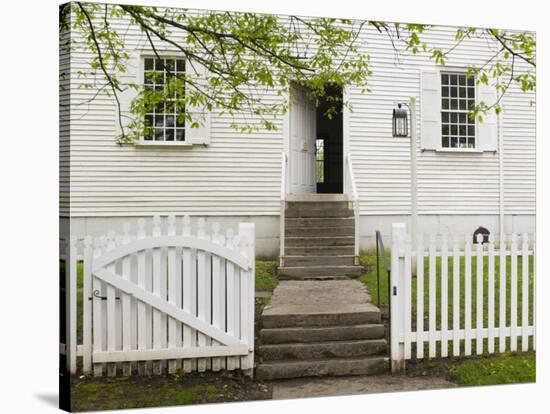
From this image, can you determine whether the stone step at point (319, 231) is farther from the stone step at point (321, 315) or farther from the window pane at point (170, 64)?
the window pane at point (170, 64)

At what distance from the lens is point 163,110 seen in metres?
4.36

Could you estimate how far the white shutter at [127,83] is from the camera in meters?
4.19

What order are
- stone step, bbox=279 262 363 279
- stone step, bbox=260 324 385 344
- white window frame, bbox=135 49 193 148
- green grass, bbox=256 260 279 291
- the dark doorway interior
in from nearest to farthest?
white window frame, bbox=135 49 193 148 < stone step, bbox=260 324 385 344 < green grass, bbox=256 260 279 291 < stone step, bbox=279 262 363 279 < the dark doorway interior

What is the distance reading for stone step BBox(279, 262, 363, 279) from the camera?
15.6 feet

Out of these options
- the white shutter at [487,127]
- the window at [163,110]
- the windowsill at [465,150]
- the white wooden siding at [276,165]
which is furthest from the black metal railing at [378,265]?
the window at [163,110]

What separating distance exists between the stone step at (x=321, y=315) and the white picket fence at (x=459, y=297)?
7.2 inches

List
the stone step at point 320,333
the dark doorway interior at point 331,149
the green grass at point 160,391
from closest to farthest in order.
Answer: the green grass at point 160,391 → the stone step at point 320,333 → the dark doorway interior at point 331,149

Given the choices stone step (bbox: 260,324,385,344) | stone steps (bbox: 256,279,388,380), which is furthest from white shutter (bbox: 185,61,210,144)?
stone step (bbox: 260,324,385,344)

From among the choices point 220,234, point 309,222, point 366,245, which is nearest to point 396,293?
point 366,245

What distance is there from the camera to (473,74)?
16.4 ft

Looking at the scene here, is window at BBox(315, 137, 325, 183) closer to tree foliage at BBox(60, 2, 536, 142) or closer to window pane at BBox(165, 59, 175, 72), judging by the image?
tree foliage at BBox(60, 2, 536, 142)

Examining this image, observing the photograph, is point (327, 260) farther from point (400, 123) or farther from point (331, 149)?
point (400, 123)

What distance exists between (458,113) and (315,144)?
1.17 meters

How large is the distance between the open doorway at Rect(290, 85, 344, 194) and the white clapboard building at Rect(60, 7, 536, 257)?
1 cm
